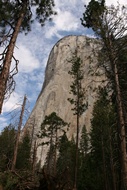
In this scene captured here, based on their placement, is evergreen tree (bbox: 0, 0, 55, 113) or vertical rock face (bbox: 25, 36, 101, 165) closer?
evergreen tree (bbox: 0, 0, 55, 113)

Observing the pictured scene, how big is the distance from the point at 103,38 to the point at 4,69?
7218 millimetres

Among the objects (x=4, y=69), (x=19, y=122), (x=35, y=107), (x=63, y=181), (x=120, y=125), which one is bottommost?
(x=63, y=181)

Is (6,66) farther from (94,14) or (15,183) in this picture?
(94,14)

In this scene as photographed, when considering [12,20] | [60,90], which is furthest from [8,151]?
[60,90]

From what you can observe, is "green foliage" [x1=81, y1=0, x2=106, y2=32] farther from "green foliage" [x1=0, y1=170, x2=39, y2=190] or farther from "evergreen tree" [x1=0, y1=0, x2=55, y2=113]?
"green foliage" [x1=0, y1=170, x2=39, y2=190]

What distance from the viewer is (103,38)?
12.6m

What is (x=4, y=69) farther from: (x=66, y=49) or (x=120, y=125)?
(x=66, y=49)

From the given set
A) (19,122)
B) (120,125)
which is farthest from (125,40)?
(19,122)

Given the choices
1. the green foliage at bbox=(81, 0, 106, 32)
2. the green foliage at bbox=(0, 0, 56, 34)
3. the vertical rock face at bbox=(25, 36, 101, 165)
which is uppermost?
the vertical rock face at bbox=(25, 36, 101, 165)

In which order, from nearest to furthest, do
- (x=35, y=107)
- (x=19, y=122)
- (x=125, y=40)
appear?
(x=125, y=40) < (x=19, y=122) < (x=35, y=107)

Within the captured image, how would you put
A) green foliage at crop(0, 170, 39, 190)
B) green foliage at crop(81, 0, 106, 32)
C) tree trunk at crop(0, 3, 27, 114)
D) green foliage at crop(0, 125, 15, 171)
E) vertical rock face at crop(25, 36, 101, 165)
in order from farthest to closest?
1. vertical rock face at crop(25, 36, 101, 165)
2. green foliage at crop(81, 0, 106, 32)
3. green foliage at crop(0, 125, 15, 171)
4. tree trunk at crop(0, 3, 27, 114)
5. green foliage at crop(0, 170, 39, 190)

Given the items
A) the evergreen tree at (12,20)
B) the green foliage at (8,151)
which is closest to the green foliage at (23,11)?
the evergreen tree at (12,20)

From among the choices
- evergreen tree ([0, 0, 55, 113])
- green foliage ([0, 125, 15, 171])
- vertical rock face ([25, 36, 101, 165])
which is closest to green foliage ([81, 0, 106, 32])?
evergreen tree ([0, 0, 55, 113])

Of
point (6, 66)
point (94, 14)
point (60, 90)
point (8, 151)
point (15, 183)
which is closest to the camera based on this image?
point (15, 183)
